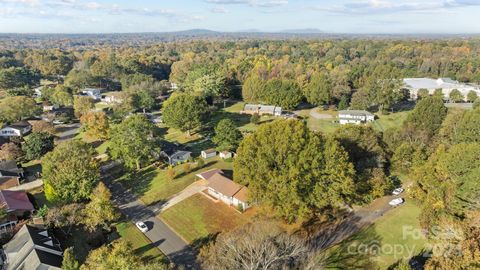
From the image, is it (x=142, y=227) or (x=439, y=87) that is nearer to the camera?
(x=142, y=227)

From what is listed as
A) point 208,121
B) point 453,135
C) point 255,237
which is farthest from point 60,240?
point 453,135

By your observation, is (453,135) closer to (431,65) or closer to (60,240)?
(60,240)

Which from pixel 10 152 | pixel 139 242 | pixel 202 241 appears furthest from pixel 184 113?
pixel 202 241

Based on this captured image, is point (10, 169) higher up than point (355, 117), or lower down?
lower down

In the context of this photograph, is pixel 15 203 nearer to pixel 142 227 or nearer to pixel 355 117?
pixel 142 227

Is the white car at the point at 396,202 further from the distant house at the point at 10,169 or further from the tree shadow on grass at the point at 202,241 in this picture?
the distant house at the point at 10,169

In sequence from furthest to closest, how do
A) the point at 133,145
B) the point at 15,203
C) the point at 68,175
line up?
the point at 133,145 < the point at 68,175 < the point at 15,203

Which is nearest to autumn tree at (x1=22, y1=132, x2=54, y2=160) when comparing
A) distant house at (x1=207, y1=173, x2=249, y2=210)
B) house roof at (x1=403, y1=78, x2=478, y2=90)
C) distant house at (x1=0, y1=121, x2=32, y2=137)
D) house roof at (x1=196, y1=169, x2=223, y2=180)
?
distant house at (x1=0, y1=121, x2=32, y2=137)
